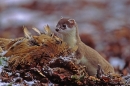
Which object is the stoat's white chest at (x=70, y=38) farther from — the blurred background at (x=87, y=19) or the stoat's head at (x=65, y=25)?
the blurred background at (x=87, y=19)

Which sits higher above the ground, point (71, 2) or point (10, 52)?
point (71, 2)

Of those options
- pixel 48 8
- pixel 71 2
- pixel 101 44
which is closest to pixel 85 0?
pixel 71 2

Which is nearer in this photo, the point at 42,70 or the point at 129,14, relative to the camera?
the point at 42,70

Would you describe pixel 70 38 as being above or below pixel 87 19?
below

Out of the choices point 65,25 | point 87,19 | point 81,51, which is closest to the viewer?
point 81,51

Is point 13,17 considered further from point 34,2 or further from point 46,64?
point 46,64

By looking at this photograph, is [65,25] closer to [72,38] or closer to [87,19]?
[72,38]

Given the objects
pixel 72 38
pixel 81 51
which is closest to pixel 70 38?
pixel 72 38
